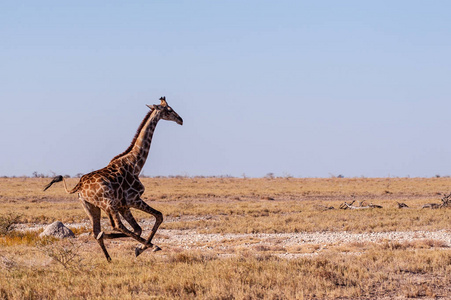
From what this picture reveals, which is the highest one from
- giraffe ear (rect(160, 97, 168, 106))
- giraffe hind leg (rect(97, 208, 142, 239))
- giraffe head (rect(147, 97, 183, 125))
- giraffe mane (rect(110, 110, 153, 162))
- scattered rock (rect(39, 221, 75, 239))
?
giraffe ear (rect(160, 97, 168, 106))

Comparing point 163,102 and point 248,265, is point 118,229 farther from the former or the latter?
point 163,102

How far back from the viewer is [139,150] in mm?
12805

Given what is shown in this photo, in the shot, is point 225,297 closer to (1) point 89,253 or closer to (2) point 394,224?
(1) point 89,253

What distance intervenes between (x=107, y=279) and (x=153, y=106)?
4.02 m

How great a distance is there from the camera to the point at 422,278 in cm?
1123

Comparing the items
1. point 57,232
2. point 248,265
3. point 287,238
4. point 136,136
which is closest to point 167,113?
point 136,136

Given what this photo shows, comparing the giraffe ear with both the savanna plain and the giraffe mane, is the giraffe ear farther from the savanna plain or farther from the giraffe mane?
the savanna plain

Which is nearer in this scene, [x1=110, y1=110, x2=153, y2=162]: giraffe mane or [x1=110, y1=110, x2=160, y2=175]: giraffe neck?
[x1=110, y1=110, x2=160, y2=175]: giraffe neck

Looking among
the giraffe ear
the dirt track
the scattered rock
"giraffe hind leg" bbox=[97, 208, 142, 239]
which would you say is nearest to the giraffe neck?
the giraffe ear

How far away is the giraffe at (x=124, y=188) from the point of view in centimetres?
1196

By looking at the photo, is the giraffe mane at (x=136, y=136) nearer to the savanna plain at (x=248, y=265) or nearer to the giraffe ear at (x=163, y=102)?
the giraffe ear at (x=163, y=102)

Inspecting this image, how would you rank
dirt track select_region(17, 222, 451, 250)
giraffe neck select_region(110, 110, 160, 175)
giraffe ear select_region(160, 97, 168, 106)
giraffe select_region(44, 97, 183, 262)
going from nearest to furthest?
giraffe select_region(44, 97, 183, 262) < giraffe neck select_region(110, 110, 160, 175) < giraffe ear select_region(160, 97, 168, 106) < dirt track select_region(17, 222, 451, 250)

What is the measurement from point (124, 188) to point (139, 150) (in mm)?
994

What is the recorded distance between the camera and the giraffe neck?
1268cm
